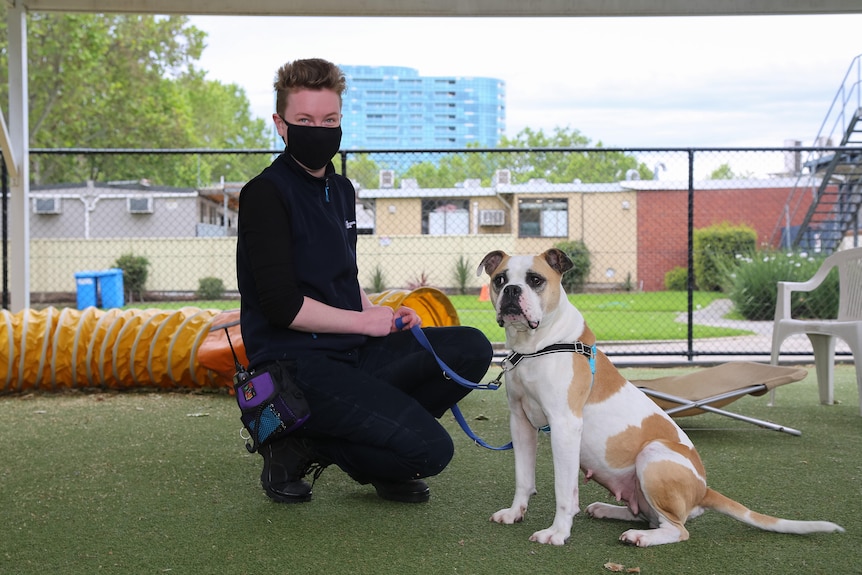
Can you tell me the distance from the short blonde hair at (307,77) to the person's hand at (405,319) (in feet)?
3.06

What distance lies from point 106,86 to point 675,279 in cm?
1902

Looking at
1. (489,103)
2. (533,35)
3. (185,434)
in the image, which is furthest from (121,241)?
(489,103)

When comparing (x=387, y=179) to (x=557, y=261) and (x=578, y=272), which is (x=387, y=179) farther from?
(x=557, y=261)

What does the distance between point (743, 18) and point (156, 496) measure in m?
6.57

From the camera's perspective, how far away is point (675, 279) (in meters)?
21.6

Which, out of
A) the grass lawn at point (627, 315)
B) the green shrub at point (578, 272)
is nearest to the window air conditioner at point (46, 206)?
the grass lawn at point (627, 315)

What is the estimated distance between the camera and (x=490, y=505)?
10.5 feet

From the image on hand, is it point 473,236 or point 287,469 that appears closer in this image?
point 287,469

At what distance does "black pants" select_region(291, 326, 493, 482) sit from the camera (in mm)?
2994

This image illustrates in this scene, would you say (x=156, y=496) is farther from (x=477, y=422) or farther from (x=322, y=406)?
(x=477, y=422)

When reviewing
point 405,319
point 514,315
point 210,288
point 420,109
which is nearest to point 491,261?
point 514,315

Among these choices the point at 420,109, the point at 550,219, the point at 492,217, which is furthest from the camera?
the point at 420,109

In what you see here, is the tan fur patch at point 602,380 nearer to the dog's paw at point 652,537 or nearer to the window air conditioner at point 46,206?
the dog's paw at point 652,537

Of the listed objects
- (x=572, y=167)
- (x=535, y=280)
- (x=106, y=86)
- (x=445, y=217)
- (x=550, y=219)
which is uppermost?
(x=106, y=86)
